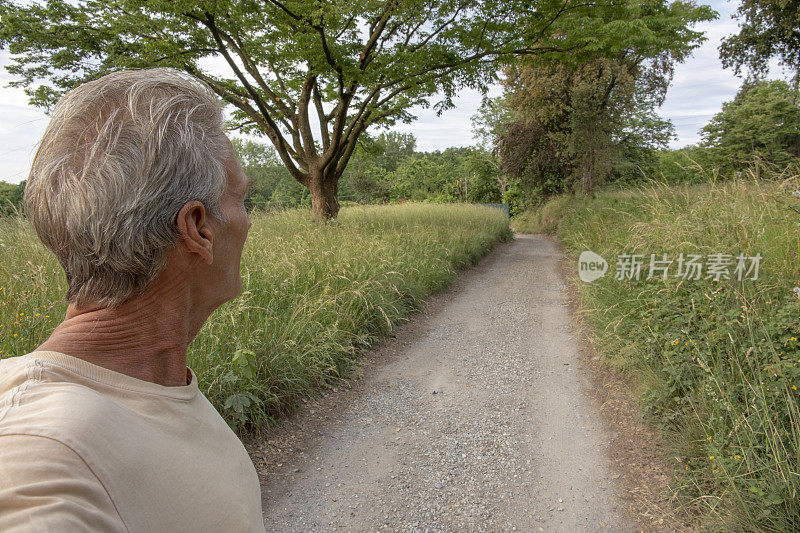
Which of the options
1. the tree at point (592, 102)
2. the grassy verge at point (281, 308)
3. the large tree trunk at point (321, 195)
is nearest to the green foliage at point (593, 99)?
the tree at point (592, 102)

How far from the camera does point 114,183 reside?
72 cm

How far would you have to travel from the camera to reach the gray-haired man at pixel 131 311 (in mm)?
566

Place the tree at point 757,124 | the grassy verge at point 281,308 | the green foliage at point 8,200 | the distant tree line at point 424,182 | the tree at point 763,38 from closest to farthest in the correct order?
the grassy verge at point 281,308, the green foliage at point 8,200, the tree at point 763,38, the tree at point 757,124, the distant tree line at point 424,182

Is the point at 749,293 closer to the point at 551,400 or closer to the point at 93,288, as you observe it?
the point at 551,400

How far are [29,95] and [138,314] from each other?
11355mm

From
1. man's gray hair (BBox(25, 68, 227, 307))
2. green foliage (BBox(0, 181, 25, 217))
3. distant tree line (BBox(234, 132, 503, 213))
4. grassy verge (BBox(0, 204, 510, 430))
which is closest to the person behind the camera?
man's gray hair (BBox(25, 68, 227, 307))

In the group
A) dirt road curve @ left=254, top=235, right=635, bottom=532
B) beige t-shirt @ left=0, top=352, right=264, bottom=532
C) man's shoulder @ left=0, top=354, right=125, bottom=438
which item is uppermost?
man's shoulder @ left=0, top=354, right=125, bottom=438

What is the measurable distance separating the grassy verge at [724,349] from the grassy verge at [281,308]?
8.98ft

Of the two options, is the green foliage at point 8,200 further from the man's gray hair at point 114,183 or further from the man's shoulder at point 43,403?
the man's shoulder at point 43,403

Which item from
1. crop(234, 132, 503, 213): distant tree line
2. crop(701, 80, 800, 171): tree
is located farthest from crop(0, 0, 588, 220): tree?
crop(701, 80, 800, 171): tree

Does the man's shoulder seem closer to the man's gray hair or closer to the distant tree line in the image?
the man's gray hair

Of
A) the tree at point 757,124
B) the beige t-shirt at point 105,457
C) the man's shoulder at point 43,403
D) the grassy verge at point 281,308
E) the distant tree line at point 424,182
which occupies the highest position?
the tree at point 757,124

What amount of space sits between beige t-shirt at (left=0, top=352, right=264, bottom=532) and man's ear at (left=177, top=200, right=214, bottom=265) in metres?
0.25

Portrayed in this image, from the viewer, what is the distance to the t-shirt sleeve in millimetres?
476
